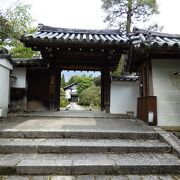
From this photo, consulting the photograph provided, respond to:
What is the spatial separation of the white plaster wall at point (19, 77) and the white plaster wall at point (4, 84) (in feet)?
2.94

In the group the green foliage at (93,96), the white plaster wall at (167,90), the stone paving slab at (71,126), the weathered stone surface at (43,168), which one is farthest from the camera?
the green foliage at (93,96)

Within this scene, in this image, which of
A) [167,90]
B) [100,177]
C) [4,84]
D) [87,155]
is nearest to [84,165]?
[100,177]

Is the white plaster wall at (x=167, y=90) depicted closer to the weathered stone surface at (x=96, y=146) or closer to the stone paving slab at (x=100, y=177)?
the weathered stone surface at (x=96, y=146)

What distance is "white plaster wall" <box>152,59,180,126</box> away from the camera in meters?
6.46

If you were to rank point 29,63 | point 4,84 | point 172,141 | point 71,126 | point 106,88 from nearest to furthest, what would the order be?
point 172,141 < point 71,126 < point 4,84 < point 29,63 < point 106,88

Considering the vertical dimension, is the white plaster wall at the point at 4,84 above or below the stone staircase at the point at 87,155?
above

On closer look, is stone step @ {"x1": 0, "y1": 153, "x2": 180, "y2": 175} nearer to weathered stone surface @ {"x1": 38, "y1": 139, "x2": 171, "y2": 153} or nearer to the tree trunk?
weathered stone surface @ {"x1": 38, "y1": 139, "x2": 171, "y2": 153}

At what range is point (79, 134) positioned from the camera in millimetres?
5168

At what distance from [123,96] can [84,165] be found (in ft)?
21.3

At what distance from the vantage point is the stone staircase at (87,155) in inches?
148

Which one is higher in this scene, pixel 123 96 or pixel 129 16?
pixel 129 16

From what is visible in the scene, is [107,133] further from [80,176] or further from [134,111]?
[134,111]

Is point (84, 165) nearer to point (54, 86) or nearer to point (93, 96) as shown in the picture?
point (54, 86)

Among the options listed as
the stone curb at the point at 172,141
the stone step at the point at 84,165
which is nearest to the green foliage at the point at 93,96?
the stone curb at the point at 172,141
